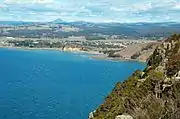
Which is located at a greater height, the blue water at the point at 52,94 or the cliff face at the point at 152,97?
the cliff face at the point at 152,97

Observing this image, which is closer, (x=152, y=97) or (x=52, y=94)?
(x=152, y=97)

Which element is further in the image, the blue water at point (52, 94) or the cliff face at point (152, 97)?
the blue water at point (52, 94)

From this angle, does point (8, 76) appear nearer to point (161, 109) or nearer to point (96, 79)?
point (96, 79)

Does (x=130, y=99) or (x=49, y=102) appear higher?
(x=130, y=99)

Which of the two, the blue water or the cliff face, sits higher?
the cliff face

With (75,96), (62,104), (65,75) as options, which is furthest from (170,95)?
(65,75)

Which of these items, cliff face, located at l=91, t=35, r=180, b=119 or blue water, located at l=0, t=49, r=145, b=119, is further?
blue water, located at l=0, t=49, r=145, b=119

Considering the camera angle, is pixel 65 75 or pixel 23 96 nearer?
pixel 23 96

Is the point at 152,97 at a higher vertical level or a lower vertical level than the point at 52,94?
higher
